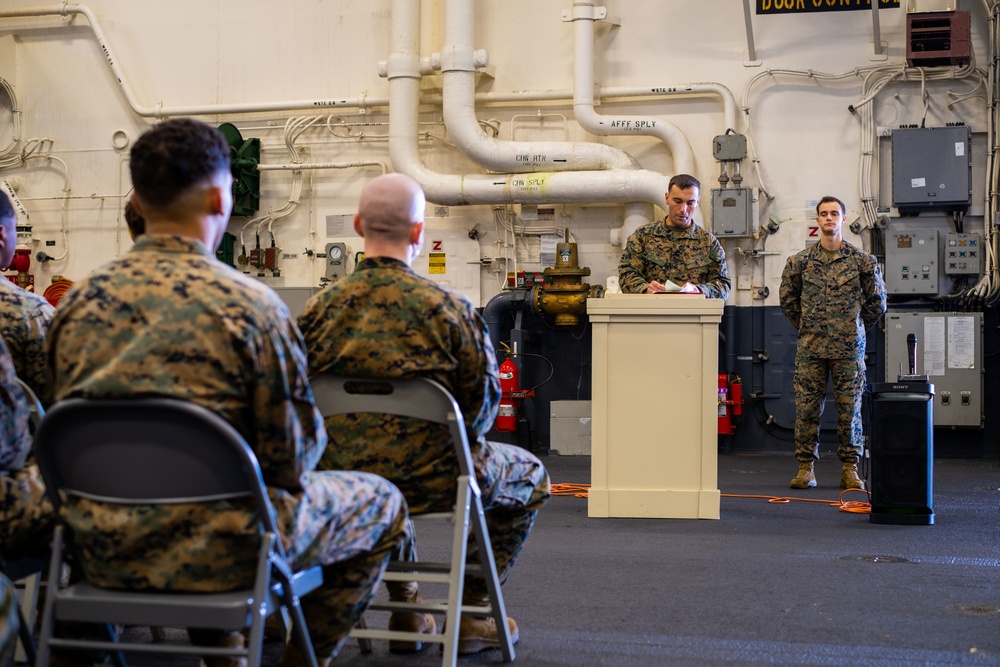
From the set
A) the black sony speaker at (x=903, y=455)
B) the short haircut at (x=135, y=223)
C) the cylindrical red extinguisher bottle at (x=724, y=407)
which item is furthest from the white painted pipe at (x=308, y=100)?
the short haircut at (x=135, y=223)

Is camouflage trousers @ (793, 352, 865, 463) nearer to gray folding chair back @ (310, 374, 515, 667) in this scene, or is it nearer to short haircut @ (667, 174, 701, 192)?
short haircut @ (667, 174, 701, 192)

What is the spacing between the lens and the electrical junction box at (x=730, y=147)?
8.42m

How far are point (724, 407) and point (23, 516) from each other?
6.67 meters

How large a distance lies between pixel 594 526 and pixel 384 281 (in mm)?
2709

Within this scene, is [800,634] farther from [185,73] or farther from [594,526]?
[185,73]

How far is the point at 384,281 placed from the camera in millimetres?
2459

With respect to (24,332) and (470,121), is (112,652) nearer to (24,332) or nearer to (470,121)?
(24,332)

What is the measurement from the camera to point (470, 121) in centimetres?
862

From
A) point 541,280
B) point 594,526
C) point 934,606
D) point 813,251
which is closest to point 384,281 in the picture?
point 934,606

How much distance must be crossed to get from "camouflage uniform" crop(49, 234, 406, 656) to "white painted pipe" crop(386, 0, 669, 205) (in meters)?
6.60

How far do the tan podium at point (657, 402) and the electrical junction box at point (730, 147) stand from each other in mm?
3807

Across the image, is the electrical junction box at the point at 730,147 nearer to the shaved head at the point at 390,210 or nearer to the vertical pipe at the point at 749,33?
the vertical pipe at the point at 749,33

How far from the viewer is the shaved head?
8.37 ft

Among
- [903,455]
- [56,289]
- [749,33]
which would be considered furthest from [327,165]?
[903,455]
